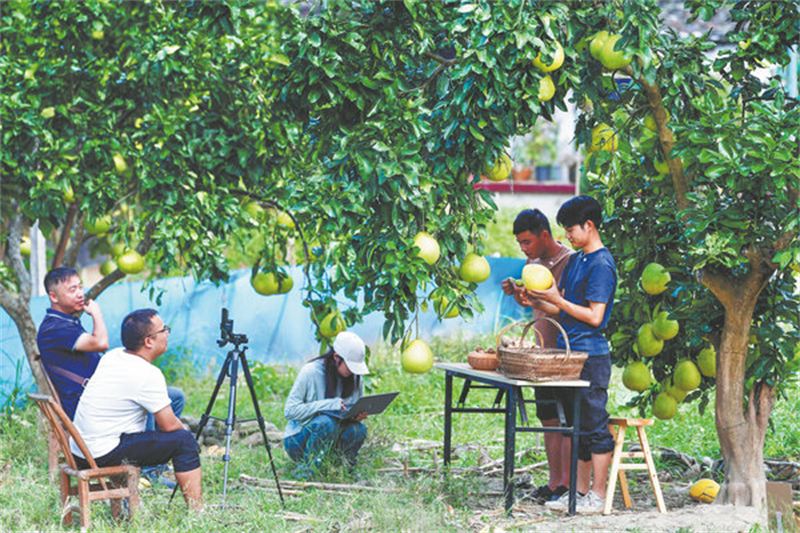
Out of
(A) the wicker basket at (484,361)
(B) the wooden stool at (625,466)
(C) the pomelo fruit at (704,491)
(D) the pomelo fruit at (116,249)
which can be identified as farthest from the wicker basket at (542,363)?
(D) the pomelo fruit at (116,249)

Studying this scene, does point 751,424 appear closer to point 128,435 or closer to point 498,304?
point 128,435

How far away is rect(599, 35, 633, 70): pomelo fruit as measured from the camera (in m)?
4.27

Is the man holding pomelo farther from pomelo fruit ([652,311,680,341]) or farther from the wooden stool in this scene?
pomelo fruit ([652,311,680,341])

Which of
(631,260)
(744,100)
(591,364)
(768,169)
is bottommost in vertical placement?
(591,364)

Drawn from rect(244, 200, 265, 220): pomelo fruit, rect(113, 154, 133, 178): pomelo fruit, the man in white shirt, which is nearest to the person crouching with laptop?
the man in white shirt

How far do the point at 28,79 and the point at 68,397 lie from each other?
2.07 metres

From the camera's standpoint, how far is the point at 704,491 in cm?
527

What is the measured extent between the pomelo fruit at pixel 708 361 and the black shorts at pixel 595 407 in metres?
0.65

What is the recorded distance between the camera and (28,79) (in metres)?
6.16

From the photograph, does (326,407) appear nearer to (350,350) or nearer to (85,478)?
(350,350)

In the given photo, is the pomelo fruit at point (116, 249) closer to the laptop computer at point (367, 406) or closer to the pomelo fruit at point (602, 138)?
the laptop computer at point (367, 406)

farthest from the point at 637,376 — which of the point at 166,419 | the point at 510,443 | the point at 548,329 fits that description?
the point at 166,419

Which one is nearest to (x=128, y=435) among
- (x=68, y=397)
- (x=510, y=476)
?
(x=68, y=397)

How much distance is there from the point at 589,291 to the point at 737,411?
38.2 inches
